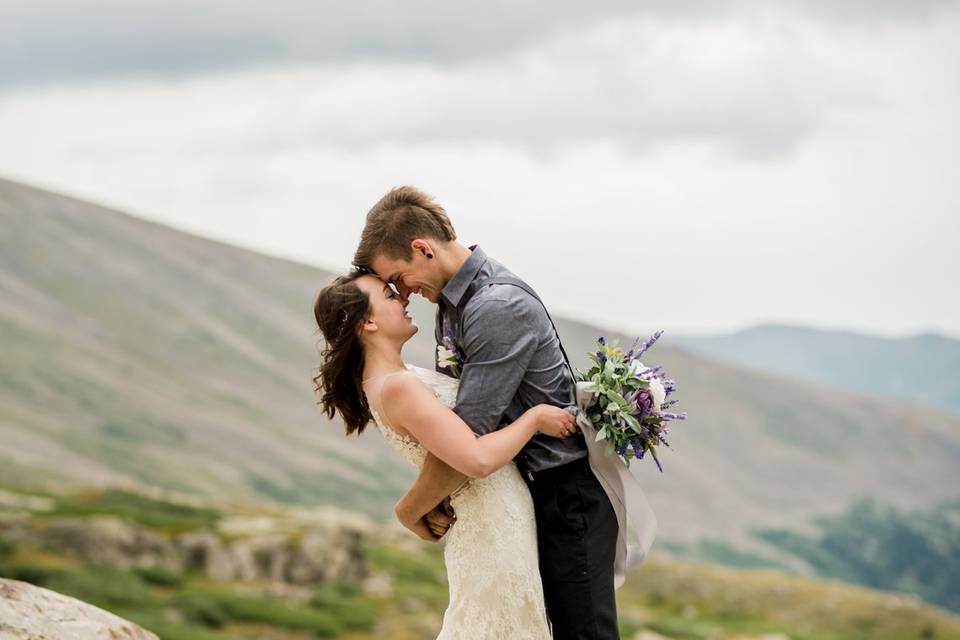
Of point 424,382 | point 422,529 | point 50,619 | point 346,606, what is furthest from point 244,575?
point 424,382

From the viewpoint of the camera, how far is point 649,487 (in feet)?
643

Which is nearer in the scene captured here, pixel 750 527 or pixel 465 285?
pixel 465 285

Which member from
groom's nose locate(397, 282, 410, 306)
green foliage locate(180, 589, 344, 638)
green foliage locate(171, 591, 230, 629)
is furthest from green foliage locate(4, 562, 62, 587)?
groom's nose locate(397, 282, 410, 306)

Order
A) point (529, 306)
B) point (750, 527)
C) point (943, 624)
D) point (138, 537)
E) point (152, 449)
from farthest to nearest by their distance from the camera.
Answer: point (750, 527) < point (152, 449) < point (943, 624) < point (138, 537) < point (529, 306)

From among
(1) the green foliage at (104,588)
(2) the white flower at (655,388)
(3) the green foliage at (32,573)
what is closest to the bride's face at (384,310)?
(2) the white flower at (655,388)

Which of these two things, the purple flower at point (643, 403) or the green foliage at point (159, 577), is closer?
the purple flower at point (643, 403)

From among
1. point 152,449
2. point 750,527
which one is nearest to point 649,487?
point 750,527

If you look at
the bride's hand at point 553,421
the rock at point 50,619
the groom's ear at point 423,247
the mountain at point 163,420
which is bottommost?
the mountain at point 163,420

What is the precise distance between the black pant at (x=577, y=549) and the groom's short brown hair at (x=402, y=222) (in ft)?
4.80

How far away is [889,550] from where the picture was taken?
164m

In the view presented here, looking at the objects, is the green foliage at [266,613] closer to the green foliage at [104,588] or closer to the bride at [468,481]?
the green foliage at [104,588]

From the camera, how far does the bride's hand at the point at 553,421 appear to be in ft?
20.9

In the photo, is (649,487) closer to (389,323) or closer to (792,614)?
(792,614)

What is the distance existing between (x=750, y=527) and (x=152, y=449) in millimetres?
97280
